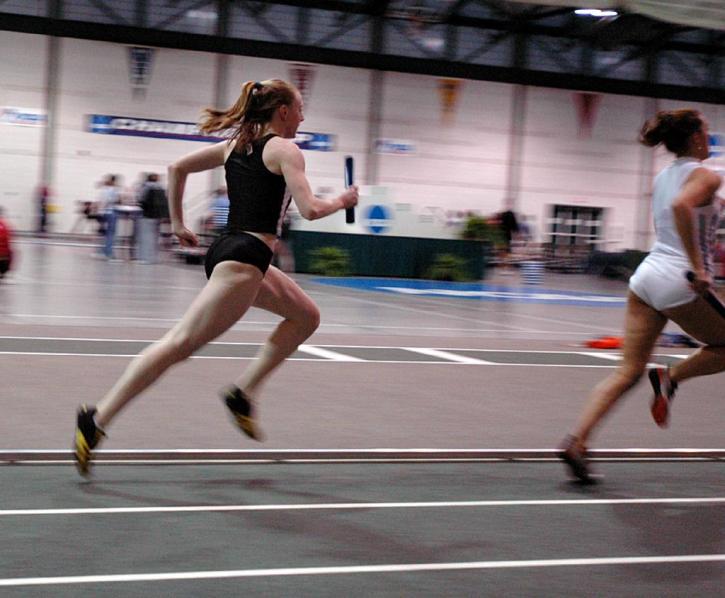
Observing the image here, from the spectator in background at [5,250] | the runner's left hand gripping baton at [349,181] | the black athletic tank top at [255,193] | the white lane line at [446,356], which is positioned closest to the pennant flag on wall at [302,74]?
the spectator in background at [5,250]

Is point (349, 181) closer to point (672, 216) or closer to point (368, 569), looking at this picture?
point (672, 216)

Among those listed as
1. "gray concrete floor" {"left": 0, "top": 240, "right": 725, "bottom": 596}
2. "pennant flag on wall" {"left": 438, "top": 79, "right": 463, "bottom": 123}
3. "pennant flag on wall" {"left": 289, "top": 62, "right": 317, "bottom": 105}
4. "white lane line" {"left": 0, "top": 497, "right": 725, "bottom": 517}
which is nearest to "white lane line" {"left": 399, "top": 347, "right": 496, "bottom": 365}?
"gray concrete floor" {"left": 0, "top": 240, "right": 725, "bottom": 596}

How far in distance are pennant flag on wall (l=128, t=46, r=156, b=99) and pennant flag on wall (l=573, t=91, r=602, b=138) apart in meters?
14.9

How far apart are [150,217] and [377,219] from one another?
4954 mm

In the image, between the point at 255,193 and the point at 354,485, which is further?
the point at 354,485

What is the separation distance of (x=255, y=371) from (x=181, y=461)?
0.56 m

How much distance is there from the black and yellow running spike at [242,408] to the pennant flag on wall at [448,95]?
119ft

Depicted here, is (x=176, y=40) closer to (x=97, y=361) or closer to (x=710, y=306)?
(x=97, y=361)

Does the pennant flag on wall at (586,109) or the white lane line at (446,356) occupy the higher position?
the pennant flag on wall at (586,109)

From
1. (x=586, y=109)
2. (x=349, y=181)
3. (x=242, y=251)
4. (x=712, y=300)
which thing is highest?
(x=586, y=109)

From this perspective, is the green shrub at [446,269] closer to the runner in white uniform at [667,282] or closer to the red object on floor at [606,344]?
the red object on floor at [606,344]

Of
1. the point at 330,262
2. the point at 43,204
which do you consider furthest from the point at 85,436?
the point at 43,204

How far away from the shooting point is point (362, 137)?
41219 mm

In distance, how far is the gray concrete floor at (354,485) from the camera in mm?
4109
